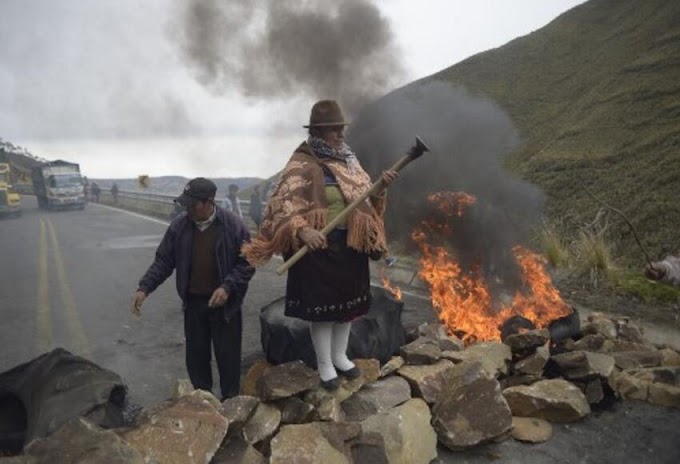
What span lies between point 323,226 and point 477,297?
300 cm

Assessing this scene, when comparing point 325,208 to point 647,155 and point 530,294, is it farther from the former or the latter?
point 647,155

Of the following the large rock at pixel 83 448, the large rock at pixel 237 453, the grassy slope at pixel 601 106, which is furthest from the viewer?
the grassy slope at pixel 601 106

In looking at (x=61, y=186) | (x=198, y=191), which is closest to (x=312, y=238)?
(x=198, y=191)

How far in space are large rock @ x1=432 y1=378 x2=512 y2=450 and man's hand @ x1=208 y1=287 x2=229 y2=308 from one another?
1674 millimetres

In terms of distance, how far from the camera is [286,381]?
3.53 metres

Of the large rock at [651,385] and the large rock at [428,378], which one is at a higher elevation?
the large rock at [428,378]

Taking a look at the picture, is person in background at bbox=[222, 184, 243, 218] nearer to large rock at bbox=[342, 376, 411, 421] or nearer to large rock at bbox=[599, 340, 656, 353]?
large rock at bbox=[599, 340, 656, 353]

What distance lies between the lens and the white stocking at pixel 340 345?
3.74m

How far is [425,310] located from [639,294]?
2536 mm

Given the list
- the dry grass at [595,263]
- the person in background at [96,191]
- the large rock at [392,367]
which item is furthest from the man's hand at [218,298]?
the person in background at [96,191]

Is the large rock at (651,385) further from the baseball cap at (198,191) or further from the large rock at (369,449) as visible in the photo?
the baseball cap at (198,191)

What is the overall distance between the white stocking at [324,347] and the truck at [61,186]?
29829 mm

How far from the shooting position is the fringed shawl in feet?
10.8

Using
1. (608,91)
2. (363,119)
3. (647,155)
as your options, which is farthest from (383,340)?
(608,91)
